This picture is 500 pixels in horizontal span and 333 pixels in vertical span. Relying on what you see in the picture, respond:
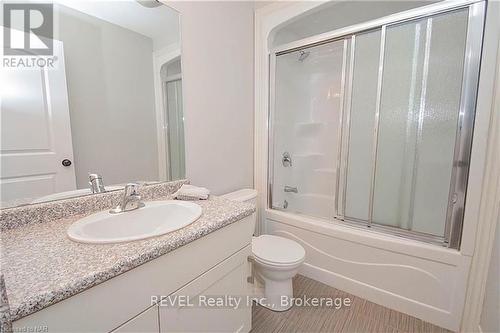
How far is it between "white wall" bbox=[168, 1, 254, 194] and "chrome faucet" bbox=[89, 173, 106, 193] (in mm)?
513

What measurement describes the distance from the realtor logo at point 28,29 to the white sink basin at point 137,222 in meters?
0.68

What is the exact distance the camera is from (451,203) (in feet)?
4.41

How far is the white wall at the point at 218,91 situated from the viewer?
1443 mm

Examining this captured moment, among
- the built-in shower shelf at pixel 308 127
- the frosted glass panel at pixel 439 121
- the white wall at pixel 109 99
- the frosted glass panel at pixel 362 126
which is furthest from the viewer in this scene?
the built-in shower shelf at pixel 308 127

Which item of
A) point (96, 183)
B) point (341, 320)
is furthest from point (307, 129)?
point (96, 183)

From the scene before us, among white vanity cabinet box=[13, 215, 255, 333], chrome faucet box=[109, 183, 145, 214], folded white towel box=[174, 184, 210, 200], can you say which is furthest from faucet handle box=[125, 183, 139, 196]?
white vanity cabinet box=[13, 215, 255, 333]

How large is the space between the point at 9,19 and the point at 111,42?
0.34m

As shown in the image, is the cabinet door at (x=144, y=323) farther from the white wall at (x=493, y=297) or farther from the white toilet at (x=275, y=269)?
the white wall at (x=493, y=297)

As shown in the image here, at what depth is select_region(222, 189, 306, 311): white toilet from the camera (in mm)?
1377

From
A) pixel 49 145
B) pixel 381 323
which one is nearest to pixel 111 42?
pixel 49 145

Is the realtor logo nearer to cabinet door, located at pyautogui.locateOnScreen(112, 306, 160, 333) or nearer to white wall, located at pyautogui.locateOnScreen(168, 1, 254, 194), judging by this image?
white wall, located at pyautogui.locateOnScreen(168, 1, 254, 194)

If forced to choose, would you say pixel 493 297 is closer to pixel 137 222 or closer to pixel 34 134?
pixel 137 222

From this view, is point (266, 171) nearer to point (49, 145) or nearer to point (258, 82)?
point (258, 82)

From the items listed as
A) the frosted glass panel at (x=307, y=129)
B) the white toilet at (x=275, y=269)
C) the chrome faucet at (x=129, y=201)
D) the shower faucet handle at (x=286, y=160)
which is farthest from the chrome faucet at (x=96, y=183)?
the shower faucet handle at (x=286, y=160)
